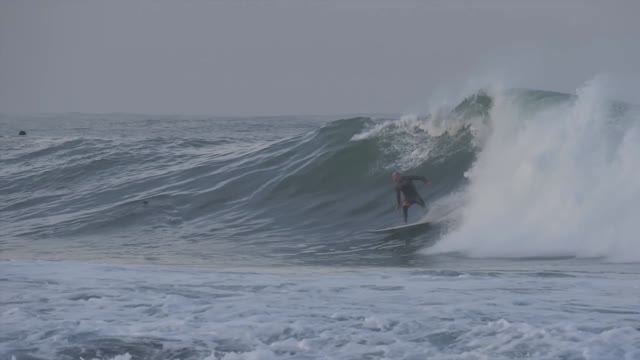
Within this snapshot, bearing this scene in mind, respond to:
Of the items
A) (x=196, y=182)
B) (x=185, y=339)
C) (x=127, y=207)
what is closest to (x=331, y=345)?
(x=185, y=339)

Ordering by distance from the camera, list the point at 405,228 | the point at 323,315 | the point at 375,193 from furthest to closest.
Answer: the point at 375,193
the point at 405,228
the point at 323,315

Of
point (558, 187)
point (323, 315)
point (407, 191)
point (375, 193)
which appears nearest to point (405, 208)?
point (407, 191)

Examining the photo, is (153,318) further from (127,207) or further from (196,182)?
(196,182)

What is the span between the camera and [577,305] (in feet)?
30.8

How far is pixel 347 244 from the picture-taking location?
1612cm

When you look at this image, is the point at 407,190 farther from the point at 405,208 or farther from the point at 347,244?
the point at 347,244

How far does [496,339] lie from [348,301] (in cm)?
213

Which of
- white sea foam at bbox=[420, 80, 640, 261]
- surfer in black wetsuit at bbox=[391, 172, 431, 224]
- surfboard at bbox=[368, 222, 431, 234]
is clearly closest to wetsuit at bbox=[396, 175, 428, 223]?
surfer in black wetsuit at bbox=[391, 172, 431, 224]

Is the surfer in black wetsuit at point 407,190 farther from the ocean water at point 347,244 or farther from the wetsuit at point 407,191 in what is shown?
the ocean water at point 347,244

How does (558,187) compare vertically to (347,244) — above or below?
above

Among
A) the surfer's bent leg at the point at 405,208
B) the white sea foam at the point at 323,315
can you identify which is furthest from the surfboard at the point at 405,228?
the white sea foam at the point at 323,315

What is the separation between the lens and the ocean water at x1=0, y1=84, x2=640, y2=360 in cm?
839

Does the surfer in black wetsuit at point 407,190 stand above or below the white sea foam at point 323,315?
above

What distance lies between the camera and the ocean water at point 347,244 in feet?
27.5
